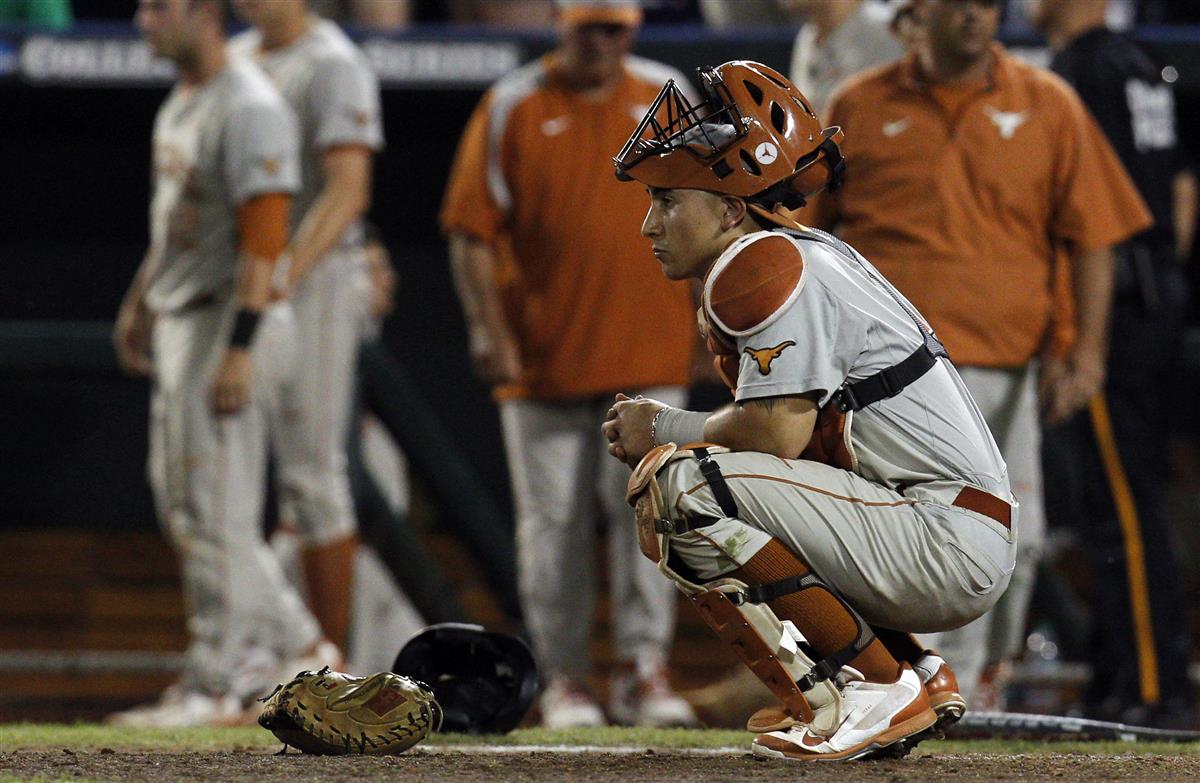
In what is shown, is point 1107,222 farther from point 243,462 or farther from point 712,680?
point 712,680

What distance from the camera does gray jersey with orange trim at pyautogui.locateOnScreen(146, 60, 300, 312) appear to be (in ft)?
18.4

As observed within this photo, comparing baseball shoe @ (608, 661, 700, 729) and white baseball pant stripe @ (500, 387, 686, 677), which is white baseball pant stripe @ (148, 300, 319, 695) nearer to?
white baseball pant stripe @ (500, 387, 686, 677)

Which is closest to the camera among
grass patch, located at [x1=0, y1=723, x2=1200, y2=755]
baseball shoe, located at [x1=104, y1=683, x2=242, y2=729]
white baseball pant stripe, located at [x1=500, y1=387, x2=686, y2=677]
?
grass patch, located at [x1=0, y1=723, x2=1200, y2=755]

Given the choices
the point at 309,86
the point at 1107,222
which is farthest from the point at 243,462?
the point at 1107,222

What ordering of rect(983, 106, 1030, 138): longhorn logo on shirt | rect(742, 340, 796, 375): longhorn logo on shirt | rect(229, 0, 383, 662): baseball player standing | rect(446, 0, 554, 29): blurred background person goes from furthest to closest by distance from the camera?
rect(446, 0, 554, 29): blurred background person < rect(229, 0, 383, 662): baseball player standing < rect(983, 106, 1030, 138): longhorn logo on shirt < rect(742, 340, 796, 375): longhorn logo on shirt

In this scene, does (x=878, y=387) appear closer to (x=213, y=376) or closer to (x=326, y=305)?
(x=213, y=376)

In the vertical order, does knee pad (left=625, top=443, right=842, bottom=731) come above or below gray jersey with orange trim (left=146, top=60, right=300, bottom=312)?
below

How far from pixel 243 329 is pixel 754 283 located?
2.70m

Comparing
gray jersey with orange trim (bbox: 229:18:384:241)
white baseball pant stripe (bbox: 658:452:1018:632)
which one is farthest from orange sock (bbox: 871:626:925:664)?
gray jersey with orange trim (bbox: 229:18:384:241)

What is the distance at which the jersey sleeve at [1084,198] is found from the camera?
16.1 ft

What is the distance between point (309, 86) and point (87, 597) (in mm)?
2934

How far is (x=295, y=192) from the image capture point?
5738 mm

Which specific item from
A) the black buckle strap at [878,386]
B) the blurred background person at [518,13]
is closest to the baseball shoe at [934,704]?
the black buckle strap at [878,386]

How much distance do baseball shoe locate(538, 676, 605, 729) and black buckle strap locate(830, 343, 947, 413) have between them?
2144 mm
